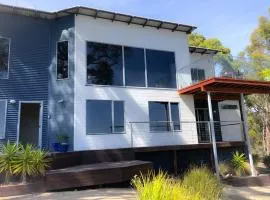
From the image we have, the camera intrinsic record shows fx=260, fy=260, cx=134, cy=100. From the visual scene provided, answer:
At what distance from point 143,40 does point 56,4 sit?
510cm

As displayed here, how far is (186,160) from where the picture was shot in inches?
585

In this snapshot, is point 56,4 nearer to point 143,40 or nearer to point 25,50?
point 25,50

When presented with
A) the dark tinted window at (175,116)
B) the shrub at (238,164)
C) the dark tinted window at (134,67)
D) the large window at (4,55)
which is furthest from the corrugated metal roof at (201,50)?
the large window at (4,55)

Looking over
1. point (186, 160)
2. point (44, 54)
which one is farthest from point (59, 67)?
point (186, 160)

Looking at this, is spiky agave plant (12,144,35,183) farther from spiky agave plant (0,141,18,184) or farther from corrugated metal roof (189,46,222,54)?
corrugated metal roof (189,46,222,54)

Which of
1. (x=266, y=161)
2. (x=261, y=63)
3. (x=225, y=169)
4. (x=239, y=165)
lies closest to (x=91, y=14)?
(x=225, y=169)

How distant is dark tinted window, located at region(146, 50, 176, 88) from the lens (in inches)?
586

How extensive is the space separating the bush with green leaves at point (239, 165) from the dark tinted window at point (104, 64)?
7.34m

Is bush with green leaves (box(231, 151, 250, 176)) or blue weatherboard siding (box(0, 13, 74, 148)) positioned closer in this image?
blue weatherboard siding (box(0, 13, 74, 148))

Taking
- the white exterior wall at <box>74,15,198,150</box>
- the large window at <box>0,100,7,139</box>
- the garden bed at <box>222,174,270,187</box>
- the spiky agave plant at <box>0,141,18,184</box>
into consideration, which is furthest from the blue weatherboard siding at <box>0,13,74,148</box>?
the garden bed at <box>222,174,270,187</box>

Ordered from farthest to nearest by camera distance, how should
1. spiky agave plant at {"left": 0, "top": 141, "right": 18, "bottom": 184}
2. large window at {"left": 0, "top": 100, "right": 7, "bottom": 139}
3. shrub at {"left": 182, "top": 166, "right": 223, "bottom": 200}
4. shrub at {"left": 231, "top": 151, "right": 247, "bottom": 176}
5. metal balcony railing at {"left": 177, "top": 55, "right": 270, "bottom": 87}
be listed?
metal balcony railing at {"left": 177, "top": 55, "right": 270, "bottom": 87} → shrub at {"left": 231, "top": 151, "right": 247, "bottom": 176} → large window at {"left": 0, "top": 100, "right": 7, "bottom": 139} → spiky agave plant at {"left": 0, "top": 141, "right": 18, "bottom": 184} → shrub at {"left": 182, "top": 166, "right": 223, "bottom": 200}

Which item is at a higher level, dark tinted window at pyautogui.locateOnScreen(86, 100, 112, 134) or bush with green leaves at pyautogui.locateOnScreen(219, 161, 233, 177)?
dark tinted window at pyautogui.locateOnScreen(86, 100, 112, 134)

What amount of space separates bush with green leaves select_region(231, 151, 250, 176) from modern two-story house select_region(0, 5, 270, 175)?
0.90m

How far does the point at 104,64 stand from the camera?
1381 cm
